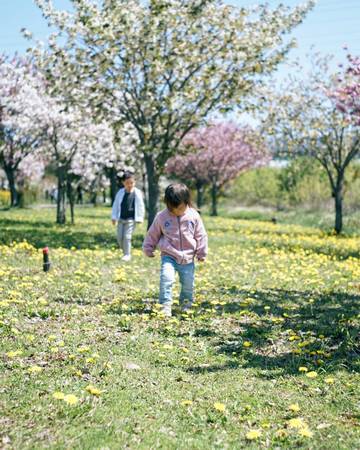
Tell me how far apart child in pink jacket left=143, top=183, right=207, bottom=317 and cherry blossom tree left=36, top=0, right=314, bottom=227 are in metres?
8.31

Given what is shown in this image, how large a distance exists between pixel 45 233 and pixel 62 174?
17.7ft

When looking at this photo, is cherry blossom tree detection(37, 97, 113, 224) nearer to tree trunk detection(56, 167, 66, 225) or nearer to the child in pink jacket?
tree trunk detection(56, 167, 66, 225)

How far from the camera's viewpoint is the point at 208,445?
3.69 metres

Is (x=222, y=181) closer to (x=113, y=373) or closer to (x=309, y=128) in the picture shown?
(x=309, y=128)

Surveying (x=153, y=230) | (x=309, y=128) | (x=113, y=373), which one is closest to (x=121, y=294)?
(x=153, y=230)

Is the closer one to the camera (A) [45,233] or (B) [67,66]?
(B) [67,66]

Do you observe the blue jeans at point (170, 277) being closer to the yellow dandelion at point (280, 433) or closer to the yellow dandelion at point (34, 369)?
the yellow dandelion at point (34, 369)

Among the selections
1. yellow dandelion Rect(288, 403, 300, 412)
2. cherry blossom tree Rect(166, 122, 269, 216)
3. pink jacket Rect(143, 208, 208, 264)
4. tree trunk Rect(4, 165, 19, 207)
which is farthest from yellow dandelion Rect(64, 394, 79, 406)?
cherry blossom tree Rect(166, 122, 269, 216)

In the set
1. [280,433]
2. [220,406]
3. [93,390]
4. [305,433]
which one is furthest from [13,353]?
[305,433]

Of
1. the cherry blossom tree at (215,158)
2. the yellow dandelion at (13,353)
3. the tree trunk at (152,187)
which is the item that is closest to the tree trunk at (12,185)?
the cherry blossom tree at (215,158)

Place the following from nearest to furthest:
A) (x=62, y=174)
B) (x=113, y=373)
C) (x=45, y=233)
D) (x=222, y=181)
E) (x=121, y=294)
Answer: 1. (x=113, y=373)
2. (x=121, y=294)
3. (x=45, y=233)
4. (x=62, y=174)
5. (x=222, y=181)

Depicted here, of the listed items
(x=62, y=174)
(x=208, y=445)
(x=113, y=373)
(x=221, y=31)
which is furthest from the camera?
(x=62, y=174)

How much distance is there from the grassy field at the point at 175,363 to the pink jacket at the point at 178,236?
0.80 m

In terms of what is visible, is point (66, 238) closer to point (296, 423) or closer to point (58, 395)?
point (58, 395)
